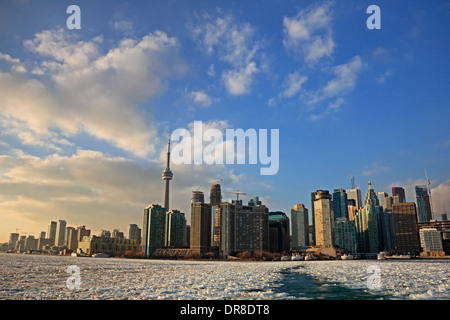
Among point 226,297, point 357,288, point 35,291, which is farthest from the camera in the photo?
point 357,288
